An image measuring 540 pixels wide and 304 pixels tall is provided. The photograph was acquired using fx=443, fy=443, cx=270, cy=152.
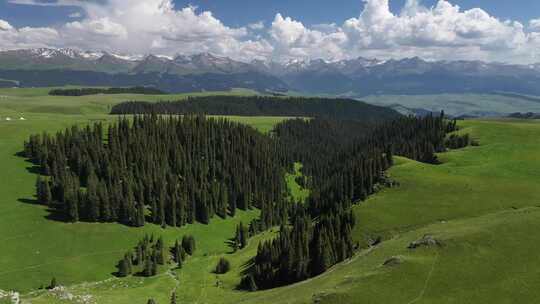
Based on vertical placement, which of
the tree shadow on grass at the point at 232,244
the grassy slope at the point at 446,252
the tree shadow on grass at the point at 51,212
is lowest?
the tree shadow on grass at the point at 232,244

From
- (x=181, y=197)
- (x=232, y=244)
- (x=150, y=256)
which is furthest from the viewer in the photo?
(x=181, y=197)

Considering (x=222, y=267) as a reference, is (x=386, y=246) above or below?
above

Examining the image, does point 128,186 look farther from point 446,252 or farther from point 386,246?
point 446,252

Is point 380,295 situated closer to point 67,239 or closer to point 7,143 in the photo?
point 67,239

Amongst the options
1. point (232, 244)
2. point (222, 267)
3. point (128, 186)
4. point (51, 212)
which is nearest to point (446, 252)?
point (222, 267)

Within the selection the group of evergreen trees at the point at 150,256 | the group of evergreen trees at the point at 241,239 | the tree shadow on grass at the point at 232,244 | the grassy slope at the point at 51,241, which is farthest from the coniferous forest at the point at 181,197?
the grassy slope at the point at 51,241

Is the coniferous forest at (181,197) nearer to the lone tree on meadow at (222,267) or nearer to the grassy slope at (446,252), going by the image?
the lone tree on meadow at (222,267)

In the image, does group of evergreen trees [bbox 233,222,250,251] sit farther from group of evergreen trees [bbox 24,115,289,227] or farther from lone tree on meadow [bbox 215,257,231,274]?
lone tree on meadow [bbox 215,257,231,274]

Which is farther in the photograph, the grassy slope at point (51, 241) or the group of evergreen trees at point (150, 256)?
the group of evergreen trees at point (150, 256)
